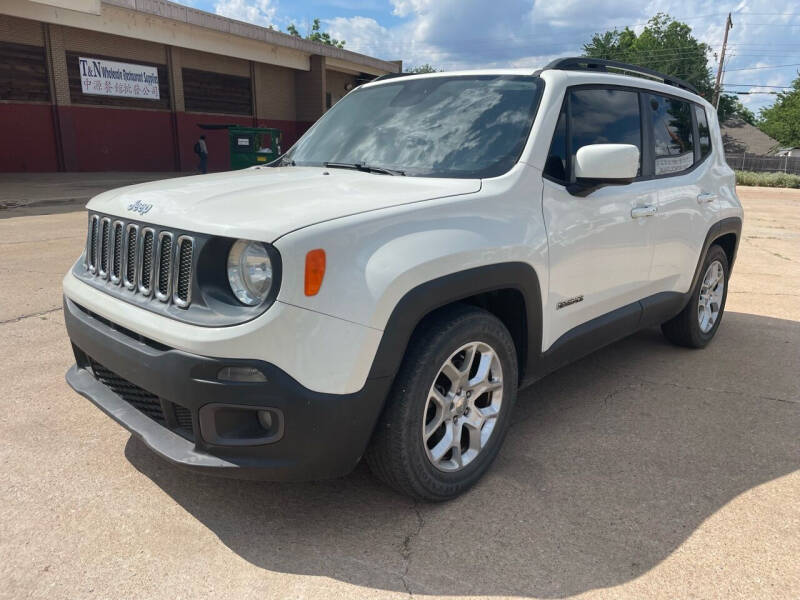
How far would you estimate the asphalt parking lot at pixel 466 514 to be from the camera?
2248 millimetres

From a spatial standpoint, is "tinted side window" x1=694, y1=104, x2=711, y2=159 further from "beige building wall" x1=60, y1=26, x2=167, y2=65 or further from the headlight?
"beige building wall" x1=60, y1=26, x2=167, y2=65

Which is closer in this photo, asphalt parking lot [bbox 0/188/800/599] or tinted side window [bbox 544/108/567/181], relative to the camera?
asphalt parking lot [bbox 0/188/800/599]

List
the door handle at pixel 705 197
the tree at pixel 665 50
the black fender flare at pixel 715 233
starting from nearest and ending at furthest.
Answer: the door handle at pixel 705 197
the black fender flare at pixel 715 233
the tree at pixel 665 50

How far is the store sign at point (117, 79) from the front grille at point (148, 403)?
22.1 metres

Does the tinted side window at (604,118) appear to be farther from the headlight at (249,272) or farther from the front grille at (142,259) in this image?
the front grille at (142,259)

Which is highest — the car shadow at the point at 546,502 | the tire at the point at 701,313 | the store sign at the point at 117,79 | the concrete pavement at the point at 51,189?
the store sign at the point at 117,79

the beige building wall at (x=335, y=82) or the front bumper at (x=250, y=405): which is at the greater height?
the beige building wall at (x=335, y=82)

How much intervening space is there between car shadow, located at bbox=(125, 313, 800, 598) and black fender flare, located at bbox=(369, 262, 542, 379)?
68 centimetres

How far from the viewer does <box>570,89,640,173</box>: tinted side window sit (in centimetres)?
335

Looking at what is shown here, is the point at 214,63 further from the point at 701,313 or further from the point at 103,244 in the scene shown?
the point at 103,244

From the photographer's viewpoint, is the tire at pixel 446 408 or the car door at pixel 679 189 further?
the car door at pixel 679 189

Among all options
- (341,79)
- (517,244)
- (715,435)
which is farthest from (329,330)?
(341,79)

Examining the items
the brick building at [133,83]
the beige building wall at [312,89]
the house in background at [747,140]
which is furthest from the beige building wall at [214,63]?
the house in background at [747,140]

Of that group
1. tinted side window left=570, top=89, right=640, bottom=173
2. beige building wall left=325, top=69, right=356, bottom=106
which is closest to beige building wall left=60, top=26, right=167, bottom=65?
beige building wall left=325, top=69, right=356, bottom=106
